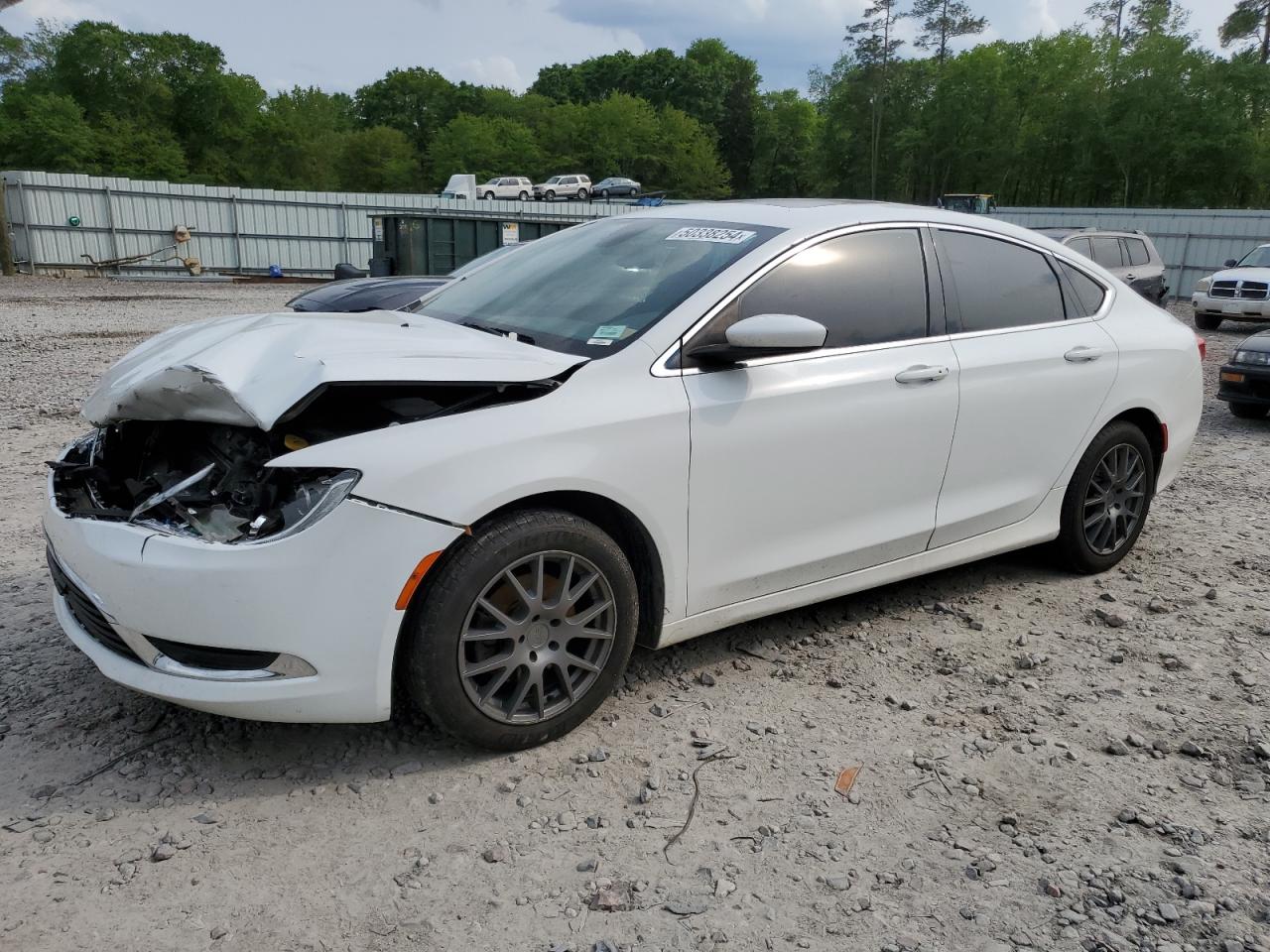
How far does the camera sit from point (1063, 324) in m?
4.35

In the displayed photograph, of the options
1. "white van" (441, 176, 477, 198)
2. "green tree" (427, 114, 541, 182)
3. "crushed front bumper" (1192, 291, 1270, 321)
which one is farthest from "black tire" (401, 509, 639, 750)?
"green tree" (427, 114, 541, 182)

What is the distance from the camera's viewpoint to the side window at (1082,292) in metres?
4.47

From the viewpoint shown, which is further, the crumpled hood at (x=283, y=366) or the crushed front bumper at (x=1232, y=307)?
the crushed front bumper at (x=1232, y=307)

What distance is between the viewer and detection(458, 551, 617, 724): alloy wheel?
284cm

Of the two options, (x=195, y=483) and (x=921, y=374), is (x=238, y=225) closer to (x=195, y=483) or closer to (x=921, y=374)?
(x=195, y=483)

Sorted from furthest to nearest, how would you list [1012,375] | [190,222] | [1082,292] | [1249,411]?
[190,222]
[1249,411]
[1082,292]
[1012,375]

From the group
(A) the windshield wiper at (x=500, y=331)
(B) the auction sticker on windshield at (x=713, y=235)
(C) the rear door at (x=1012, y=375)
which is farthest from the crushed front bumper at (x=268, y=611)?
(C) the rear door at (x=1012, y=375)

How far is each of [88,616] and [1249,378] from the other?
954cm

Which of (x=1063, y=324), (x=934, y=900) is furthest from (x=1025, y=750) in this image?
(x=1063, y=324)

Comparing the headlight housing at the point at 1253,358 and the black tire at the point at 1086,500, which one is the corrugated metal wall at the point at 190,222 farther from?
the black tire at the point at 1086,500

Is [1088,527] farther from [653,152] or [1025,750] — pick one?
[653,152]

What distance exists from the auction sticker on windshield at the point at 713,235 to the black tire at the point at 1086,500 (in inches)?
80.1

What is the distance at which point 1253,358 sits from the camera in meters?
8.92

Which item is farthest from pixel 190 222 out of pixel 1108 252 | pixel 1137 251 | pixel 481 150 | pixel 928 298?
pixel 481 150
